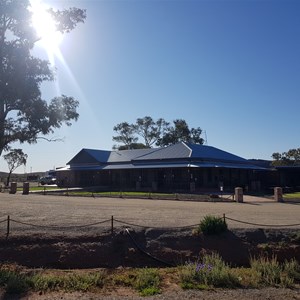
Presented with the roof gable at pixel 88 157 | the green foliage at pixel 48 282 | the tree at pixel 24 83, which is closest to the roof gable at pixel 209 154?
the roof gable at pixel 88 157

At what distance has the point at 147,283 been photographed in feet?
35.0

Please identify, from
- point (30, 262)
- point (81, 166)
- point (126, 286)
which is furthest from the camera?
point (81, 166)

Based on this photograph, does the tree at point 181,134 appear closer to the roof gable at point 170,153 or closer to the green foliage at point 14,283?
the roof gable at point 170,153

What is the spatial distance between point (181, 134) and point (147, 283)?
82.0 meters

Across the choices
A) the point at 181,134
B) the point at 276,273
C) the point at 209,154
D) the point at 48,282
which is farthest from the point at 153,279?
the point at 181,134

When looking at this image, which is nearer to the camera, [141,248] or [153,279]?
[153,279]

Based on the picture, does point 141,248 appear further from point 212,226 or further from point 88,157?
point 88,157

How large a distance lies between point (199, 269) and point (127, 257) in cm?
374

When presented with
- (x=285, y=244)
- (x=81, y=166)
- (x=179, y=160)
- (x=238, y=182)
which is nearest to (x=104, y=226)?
(x=285, y=244)

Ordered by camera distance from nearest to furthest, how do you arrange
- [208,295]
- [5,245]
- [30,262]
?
[208,295], [30,262], [5,245]

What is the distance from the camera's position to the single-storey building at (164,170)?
47.9 m

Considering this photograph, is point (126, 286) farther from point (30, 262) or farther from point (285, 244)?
point (285, 244)

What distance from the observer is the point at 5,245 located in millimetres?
14641

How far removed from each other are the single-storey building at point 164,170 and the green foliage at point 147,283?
104 feet
